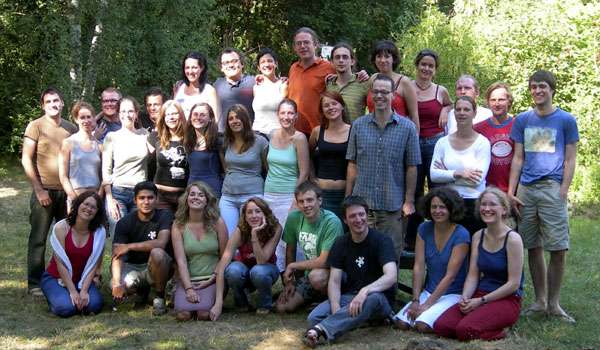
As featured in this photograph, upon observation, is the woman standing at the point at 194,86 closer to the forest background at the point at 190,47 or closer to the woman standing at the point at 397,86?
the woman standing at the point at 397,86

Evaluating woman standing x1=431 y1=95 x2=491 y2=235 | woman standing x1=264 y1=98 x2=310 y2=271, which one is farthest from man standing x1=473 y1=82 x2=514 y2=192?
woman standing x1=264 y1=98 x2=310 y2=271

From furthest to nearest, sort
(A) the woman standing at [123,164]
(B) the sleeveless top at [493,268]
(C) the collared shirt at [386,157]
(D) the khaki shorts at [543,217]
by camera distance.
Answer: (A) the woman standing at [123,164]
(C) the collared shirt at [386,157]
(D) the khaki shorts at [543,217]
(B) the sleeveless top at [493,268]

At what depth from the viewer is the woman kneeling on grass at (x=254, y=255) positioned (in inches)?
221

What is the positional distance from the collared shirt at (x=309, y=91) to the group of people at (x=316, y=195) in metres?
0.01

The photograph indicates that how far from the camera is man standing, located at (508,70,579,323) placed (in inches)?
208

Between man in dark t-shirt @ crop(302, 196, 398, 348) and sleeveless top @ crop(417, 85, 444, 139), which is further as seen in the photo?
sleeveless top @ crop(417, 85, 444, 139)

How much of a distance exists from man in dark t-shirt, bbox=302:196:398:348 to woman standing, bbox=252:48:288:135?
1.50m

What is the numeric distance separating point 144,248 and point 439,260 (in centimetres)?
252

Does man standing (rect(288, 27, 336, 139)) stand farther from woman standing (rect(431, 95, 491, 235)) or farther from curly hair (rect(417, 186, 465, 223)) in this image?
curly hair (rect(417, 186, 465, 223))

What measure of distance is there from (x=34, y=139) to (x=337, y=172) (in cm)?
289

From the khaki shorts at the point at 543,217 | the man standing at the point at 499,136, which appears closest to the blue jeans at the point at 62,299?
the man standing at the point at 499,136

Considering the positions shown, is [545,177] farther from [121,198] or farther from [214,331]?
[121,198]

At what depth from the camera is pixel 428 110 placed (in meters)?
5.92

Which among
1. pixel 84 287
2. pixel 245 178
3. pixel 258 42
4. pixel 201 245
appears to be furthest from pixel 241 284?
pixel 258 42
